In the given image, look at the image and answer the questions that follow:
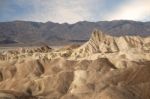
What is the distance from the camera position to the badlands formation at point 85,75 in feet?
142

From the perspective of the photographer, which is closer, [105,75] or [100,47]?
[105,75]

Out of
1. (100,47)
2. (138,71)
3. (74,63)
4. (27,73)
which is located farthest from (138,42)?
(138,71)

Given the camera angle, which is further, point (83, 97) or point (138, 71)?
point (138, 71)

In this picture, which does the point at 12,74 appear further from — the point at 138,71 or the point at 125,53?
the point at 138,71

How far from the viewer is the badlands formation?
43.2m

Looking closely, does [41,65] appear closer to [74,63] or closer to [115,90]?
[74,63]

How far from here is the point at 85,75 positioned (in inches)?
2616

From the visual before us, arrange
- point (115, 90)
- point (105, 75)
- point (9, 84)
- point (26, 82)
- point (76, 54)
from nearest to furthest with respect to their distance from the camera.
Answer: point (115, 90) < point (105, 75) < point (26, 82) < point (9, 84) < point (76, 54)

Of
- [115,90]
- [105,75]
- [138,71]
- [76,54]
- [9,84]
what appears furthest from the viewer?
[76,54]

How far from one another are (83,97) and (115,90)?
343 cm

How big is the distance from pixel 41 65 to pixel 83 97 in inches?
1850

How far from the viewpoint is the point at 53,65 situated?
8456 cm

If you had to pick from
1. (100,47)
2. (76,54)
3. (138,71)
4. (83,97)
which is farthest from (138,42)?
(83,97)

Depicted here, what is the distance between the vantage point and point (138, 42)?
104875 mm
